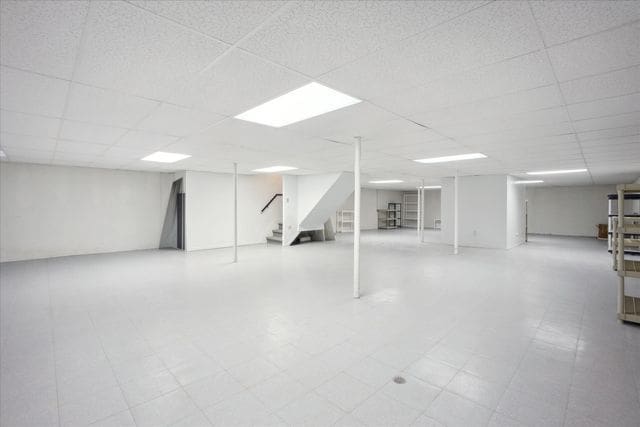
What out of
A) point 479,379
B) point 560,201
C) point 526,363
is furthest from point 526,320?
point 560,201

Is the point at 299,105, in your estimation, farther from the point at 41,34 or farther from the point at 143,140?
the point at 143,140

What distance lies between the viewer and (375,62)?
2.07 m

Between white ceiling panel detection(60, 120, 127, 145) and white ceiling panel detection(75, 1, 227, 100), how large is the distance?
1.68 meters

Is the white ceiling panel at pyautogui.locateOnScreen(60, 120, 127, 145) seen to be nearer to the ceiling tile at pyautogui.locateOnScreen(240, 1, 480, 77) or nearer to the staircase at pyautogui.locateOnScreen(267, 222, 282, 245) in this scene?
the ceiling tile at pyautogui.locateOnScreen(240, 1, 480, 77)

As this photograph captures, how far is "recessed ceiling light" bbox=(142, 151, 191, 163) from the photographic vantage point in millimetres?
5918

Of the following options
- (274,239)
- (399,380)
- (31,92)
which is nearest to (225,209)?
(274,239)

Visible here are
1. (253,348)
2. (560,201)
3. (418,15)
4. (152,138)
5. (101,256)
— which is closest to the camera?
(418,15)

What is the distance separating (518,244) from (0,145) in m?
13.6

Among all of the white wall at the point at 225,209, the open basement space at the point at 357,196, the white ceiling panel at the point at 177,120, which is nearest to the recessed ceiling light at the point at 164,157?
the open basement space at the point at 357,196

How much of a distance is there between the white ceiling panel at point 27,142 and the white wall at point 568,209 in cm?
1746

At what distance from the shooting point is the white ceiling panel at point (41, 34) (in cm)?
150

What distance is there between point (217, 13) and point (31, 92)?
227 cm

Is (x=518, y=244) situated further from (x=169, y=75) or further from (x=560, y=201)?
(x=169, y=75)

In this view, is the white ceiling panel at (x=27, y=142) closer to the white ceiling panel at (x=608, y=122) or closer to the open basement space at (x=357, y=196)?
the open basement space at (x=357, y=196)
